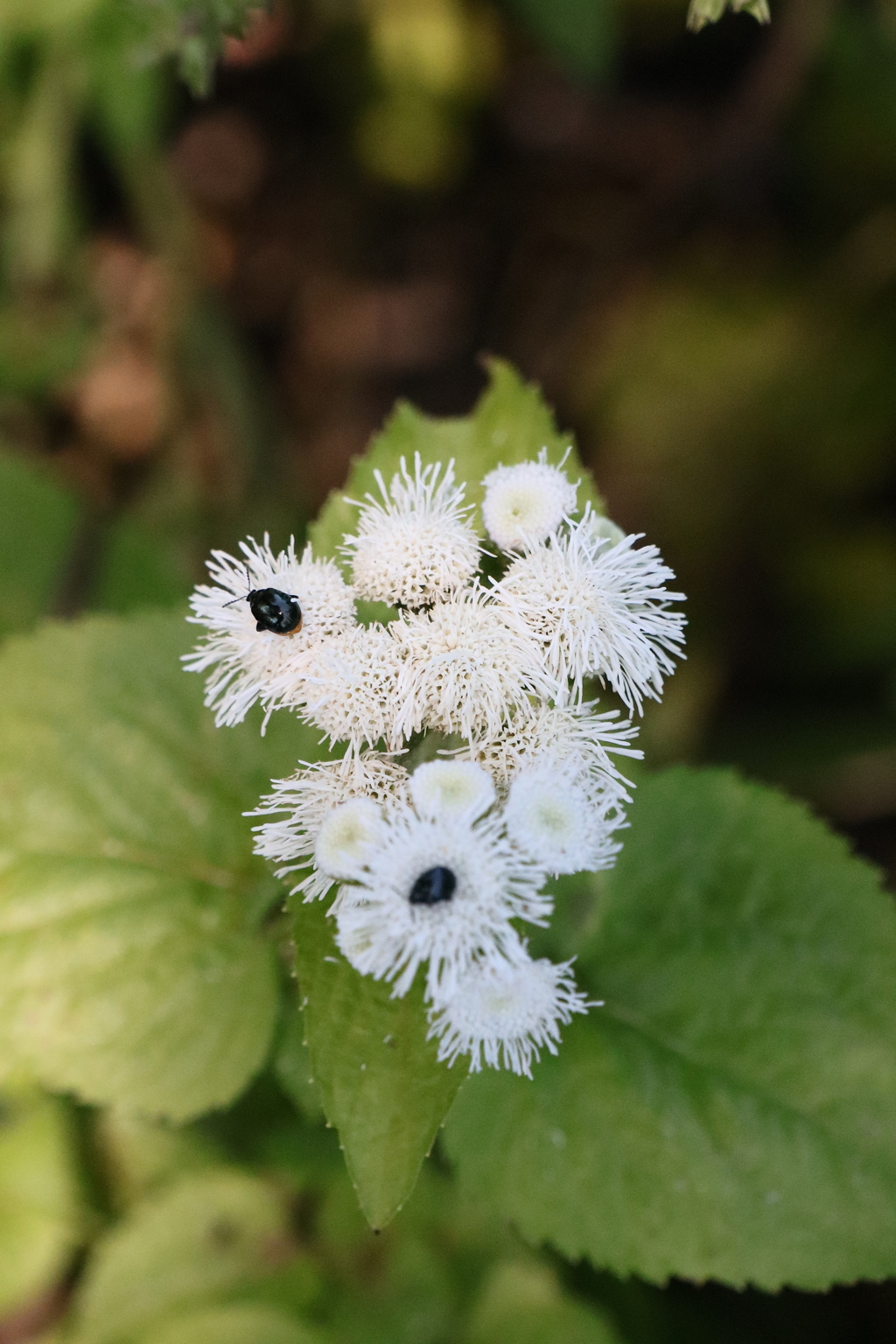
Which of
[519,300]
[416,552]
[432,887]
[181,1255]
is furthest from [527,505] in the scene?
[519,300]

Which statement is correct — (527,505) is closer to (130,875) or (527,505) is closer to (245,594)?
(245,594)

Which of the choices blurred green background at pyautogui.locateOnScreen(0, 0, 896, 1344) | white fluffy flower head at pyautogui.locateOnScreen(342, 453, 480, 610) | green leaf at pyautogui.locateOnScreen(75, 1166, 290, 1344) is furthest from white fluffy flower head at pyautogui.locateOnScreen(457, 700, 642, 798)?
blurred green background at pyautogui.locateOnScreen(0, 0, 896, 1344)

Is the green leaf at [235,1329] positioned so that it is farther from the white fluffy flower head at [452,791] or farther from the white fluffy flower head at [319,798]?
the white fluffy flower head at [452,791]

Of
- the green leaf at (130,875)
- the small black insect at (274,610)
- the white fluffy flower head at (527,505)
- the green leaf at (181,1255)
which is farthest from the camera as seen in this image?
the green leaf at (181,1255)

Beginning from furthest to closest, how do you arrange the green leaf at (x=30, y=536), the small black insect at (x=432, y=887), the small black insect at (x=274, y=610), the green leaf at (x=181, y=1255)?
the green leaf at (x=30, y=536), the green leaf at (x=181, y=1255), the small black insect at (x=274, y=610), the small black insect at (x=432, y=887)

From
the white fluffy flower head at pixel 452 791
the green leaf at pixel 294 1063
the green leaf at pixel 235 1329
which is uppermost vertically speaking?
the white fluffy flower head at pixel 452 791

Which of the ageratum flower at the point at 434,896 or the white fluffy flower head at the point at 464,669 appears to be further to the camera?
the white fluffy flower head at the point at 464,669

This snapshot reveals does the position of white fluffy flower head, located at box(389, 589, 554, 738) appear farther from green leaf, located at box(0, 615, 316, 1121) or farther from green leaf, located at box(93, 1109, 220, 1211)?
green leaf, located at box(93, 1109, 220, 1211)

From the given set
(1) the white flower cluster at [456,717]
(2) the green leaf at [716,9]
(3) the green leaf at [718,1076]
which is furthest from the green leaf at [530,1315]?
(2) the green leaf at [716,9]
